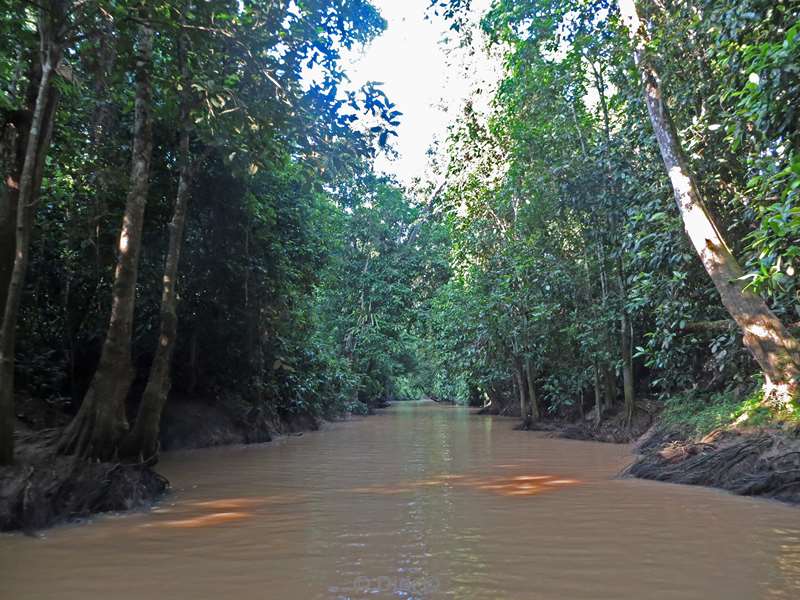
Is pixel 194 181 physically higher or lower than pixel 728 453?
higher

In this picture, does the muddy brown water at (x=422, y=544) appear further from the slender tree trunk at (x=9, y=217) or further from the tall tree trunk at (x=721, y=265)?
the slender tree trunk at (x=9, y=217)

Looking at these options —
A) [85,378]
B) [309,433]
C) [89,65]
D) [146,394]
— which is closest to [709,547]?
[146,394]

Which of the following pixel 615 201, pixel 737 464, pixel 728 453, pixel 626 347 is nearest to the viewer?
pixel 737 464

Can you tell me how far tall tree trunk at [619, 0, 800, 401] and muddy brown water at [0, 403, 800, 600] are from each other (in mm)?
2454

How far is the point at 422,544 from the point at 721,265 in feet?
22.6

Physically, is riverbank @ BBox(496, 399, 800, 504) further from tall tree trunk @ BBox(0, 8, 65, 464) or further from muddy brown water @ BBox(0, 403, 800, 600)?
tall tree trunk @ BBox(0, 8, 65, 464)

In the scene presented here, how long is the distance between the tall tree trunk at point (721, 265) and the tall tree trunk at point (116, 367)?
8028 mm

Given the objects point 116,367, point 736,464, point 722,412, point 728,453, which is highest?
point 116,367

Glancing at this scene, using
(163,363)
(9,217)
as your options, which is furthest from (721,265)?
(9,217)

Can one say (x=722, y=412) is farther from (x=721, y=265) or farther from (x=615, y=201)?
(x=615, y=201)

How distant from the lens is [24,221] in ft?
22.4

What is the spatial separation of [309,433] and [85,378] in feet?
25.5

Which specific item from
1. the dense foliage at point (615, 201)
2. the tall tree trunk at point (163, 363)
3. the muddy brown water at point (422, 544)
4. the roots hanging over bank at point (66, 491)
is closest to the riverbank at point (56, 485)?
the roots hanging over bank at point (66, 491)

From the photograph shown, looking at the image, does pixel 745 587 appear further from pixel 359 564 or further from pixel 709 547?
pixel 359 564
